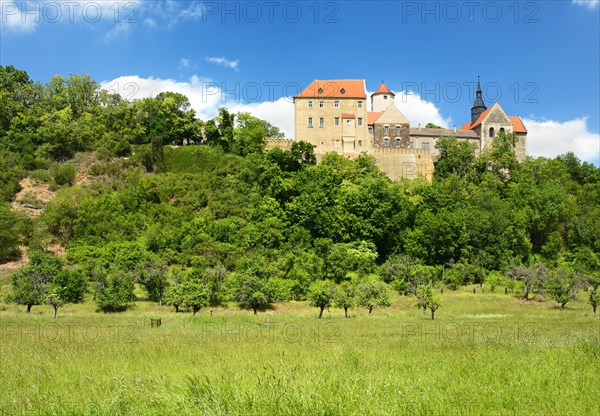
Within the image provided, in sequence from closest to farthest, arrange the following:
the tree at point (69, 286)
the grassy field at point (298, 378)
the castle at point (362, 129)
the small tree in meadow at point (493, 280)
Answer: the grassy field at point (298, 378) → the tree at point (69, 286) → the small tree in meadow at point (493, 280) → the castle at point (362, 129)

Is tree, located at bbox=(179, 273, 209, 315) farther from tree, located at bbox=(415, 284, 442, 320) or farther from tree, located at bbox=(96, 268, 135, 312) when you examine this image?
tree, located at bbox=(415, 284, 442, 320)

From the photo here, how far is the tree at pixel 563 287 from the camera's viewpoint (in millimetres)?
33369

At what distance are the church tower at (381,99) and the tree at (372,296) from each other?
164ft

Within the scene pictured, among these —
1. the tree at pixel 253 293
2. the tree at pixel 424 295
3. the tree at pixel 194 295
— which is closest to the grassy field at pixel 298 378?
the tree at pixel 194 295

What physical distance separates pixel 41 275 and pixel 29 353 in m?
23.9

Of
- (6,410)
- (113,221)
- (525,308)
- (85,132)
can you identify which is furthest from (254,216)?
(6,410)

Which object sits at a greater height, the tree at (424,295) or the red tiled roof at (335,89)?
the red tiled roof at (335,89)

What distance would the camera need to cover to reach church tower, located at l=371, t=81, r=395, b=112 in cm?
7744

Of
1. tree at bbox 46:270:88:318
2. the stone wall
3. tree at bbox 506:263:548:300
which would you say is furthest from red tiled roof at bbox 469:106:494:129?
tree at bbox 46:270:88:318

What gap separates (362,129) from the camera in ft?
221

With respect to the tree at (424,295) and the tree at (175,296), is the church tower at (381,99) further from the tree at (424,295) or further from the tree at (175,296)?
the tree at (175,296)

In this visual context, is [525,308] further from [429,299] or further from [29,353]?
[29,353]

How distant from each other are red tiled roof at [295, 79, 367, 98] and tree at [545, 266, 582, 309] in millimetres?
39482

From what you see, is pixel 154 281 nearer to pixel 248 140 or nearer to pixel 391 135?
pixel 248 140
